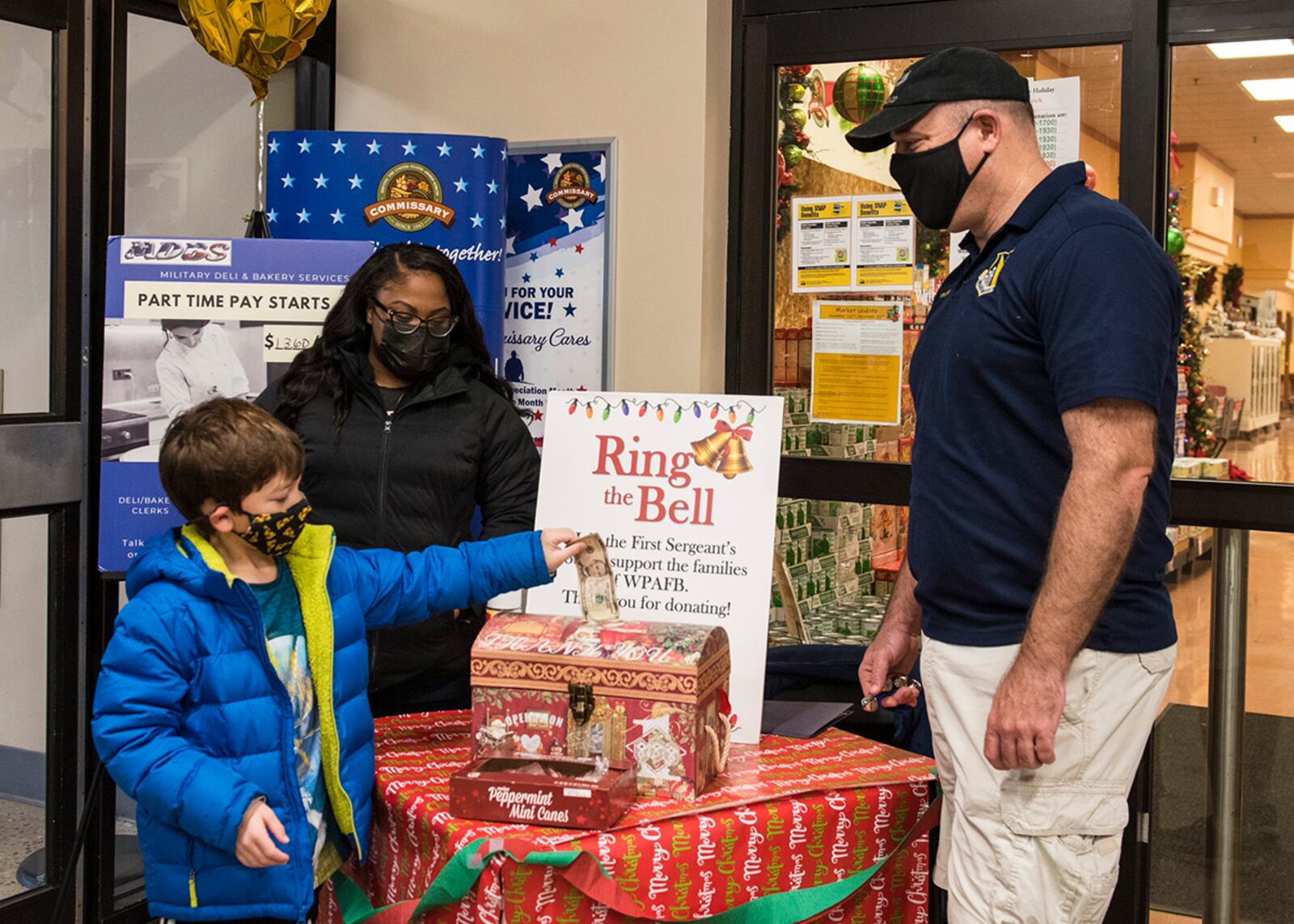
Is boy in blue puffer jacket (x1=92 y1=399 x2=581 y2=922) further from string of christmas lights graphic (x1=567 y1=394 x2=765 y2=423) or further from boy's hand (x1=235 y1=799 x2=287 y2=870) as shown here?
string of christmas lights graphic (x1=567 y1=394 x2=765 y2=423)

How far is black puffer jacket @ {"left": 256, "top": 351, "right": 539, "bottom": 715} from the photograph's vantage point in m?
2.36

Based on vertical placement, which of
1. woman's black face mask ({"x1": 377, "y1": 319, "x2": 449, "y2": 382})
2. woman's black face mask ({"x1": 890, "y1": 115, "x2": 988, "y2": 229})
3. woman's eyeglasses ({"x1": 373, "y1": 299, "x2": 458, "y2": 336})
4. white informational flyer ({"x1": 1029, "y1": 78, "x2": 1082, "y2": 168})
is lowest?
woman's black face mask ({"x1": 377, "y1": 319, "x2": 449, "y2": 382})

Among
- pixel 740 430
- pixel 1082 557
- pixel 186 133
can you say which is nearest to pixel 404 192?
pixel 186 133

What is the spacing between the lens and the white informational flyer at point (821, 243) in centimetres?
309

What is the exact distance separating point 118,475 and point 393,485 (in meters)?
0.85

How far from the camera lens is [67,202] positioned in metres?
2.98

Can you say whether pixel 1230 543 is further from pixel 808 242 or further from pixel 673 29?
pixel 673 29

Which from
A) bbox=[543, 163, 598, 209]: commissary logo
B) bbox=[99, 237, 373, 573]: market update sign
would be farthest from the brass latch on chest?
bbox=[543, 163, 598, 209]: commissary logo

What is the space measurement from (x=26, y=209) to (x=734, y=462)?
187 centimetres

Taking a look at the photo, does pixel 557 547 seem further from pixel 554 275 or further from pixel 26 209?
pixel 26 209

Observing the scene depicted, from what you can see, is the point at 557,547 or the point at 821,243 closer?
the point at 557,547

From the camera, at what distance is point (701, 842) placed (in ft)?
5.81

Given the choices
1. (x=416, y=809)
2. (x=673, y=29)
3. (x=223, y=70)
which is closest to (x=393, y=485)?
(x=416, y=809)

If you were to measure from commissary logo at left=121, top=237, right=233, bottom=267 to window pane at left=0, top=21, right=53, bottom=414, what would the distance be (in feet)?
1.08
